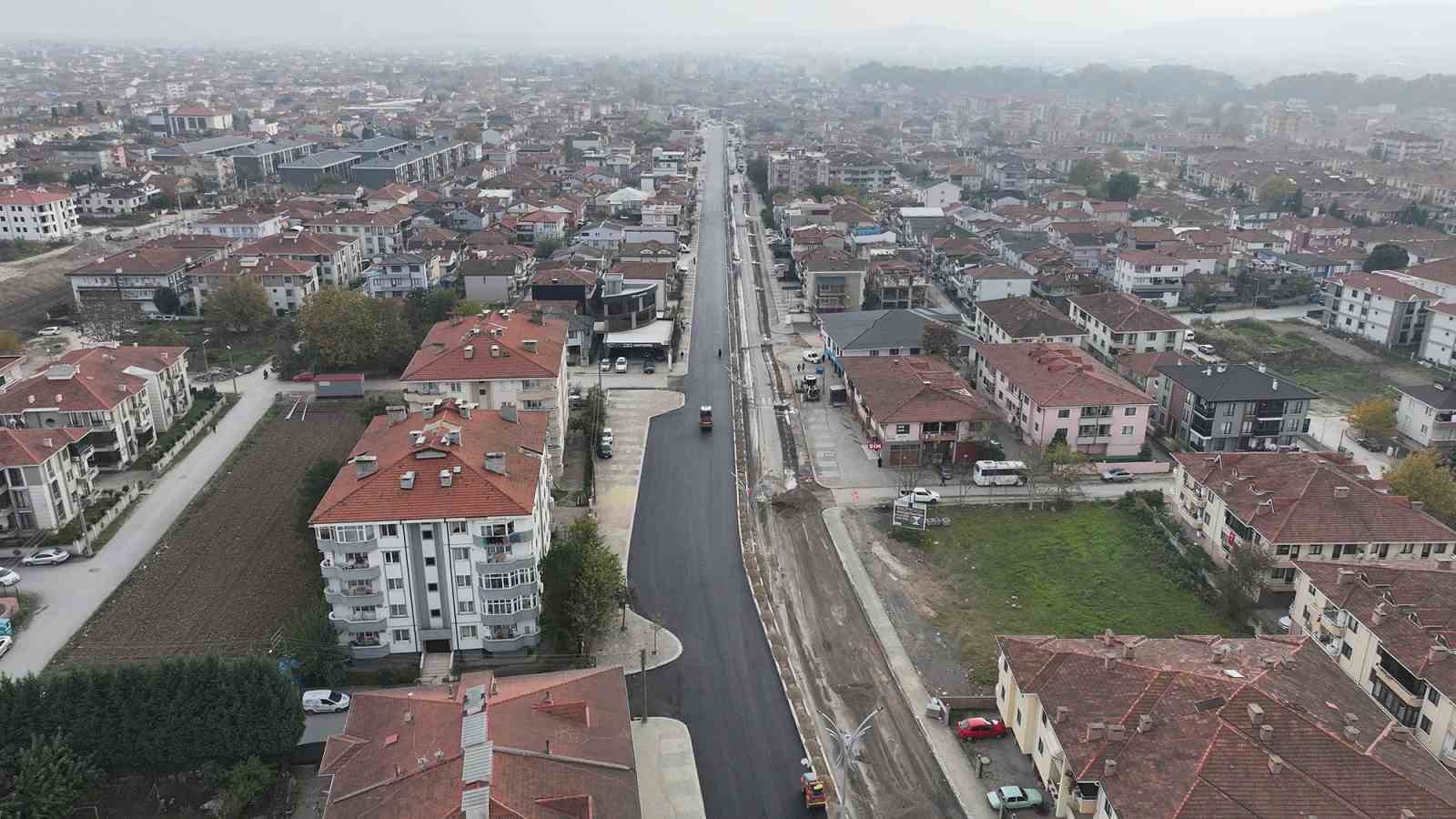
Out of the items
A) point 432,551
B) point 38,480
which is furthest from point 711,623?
point 38,480

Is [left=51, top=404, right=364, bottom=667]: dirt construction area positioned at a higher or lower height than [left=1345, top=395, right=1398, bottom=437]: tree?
lower

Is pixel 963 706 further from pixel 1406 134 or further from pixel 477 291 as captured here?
pixel 1406 134

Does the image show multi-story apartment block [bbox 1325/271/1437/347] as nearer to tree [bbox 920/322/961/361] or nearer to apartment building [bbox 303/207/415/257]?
tree [bbox 920/322/961/361]

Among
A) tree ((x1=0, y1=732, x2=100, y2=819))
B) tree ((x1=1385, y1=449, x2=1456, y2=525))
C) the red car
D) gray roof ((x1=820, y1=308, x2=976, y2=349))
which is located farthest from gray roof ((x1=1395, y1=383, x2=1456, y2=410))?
tree ((x1=0, y1=732, x2=100, y2=819))

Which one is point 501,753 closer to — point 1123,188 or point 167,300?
point 167,300

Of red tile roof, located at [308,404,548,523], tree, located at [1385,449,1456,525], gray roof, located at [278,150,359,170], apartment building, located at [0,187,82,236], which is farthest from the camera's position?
gray roof, located at [278,150,359,170]

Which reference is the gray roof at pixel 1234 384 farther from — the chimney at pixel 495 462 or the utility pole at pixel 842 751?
the chimney at pixel 495 462

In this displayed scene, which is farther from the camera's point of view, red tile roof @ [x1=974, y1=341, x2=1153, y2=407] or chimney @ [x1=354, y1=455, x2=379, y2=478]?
Answer: red tile roof @ [x1=974, y1=341, x2=1153, y2=407]
